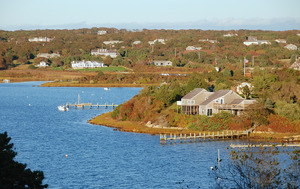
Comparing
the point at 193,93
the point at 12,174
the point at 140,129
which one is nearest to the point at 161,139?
the point at 140,129

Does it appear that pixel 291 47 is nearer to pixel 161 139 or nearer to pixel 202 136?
pixel 202 136

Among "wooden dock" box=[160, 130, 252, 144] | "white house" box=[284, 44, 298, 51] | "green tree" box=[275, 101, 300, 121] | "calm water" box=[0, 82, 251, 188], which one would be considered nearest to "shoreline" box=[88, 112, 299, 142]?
"wooden dock" box=[160, 130, 252, 144]

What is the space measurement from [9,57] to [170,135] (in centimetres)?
14226

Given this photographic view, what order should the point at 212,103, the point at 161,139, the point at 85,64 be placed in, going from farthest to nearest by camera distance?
the point at 85,64 < the point at 212,103 < the point at 161,139

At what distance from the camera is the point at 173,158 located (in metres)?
53.0

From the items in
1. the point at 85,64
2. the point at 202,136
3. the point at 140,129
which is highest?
the point at 202,136

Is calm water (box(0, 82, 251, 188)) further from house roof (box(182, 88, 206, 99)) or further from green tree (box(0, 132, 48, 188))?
green tree (box(0, 132, 48, 188))

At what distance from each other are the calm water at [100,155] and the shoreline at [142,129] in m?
1.75

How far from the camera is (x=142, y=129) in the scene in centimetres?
6881

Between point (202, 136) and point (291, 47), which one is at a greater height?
point (291, 47)

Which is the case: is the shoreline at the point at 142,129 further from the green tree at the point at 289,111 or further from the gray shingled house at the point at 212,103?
the gray shingled house at the point at 212,103

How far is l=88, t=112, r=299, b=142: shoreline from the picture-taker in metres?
62.0

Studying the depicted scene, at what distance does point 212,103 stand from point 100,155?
67.1 ft

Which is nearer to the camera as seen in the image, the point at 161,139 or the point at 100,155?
the point at 100,155
